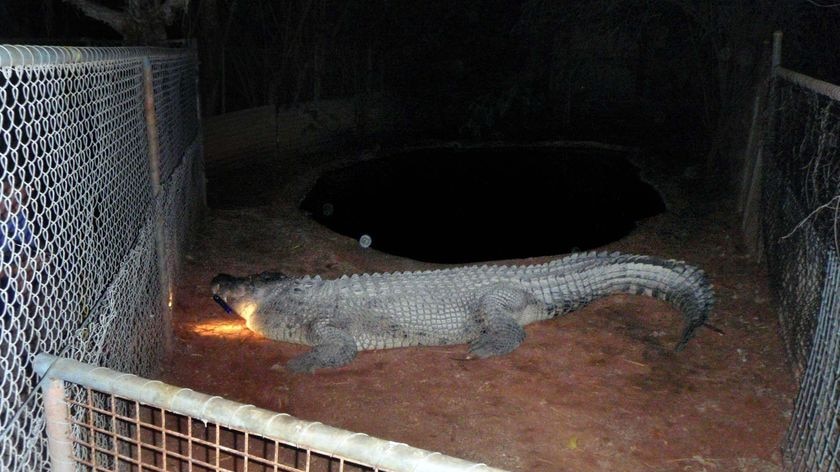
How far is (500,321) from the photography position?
16.7ft

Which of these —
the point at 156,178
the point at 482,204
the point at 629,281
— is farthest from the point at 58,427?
the point at 482,204

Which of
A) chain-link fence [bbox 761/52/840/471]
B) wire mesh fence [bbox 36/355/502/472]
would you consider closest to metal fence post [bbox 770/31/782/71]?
chain-link fence [bbox 761/52/840/471]

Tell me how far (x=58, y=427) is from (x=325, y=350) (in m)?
3.14

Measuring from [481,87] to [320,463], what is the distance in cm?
1771

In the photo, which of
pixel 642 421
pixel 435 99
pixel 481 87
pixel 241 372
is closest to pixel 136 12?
pixel 241 372

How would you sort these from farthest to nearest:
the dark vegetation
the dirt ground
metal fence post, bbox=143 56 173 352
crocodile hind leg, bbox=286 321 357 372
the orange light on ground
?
1. the dark vegetation
2. the orange light on ground
3. crocodile hind leg, bbox=286 321 357 372
4. metal fence post, bbox=143 56 173 352
5. the dirt ground

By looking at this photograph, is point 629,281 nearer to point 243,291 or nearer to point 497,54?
point 243,291

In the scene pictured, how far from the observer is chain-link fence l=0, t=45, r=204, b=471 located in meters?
1.71

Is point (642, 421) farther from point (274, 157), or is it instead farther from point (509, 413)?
point (274, 157)

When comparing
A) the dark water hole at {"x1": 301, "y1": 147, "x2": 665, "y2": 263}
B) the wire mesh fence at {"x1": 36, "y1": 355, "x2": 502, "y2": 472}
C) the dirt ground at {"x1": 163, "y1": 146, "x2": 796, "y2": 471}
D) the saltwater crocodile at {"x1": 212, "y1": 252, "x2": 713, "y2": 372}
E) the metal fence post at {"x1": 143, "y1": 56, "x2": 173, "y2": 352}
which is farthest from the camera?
the dark water hole at {"x1": 301, "y1": 147, "x2": 665, "y2": 263}

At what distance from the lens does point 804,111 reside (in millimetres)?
5648

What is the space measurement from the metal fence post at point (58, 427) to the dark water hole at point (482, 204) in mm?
6945

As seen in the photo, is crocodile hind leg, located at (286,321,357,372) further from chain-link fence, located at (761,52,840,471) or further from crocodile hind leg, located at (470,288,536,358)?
chain-link fence, located at (761,52,840,471)

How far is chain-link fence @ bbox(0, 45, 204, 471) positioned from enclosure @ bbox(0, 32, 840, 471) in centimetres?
2
